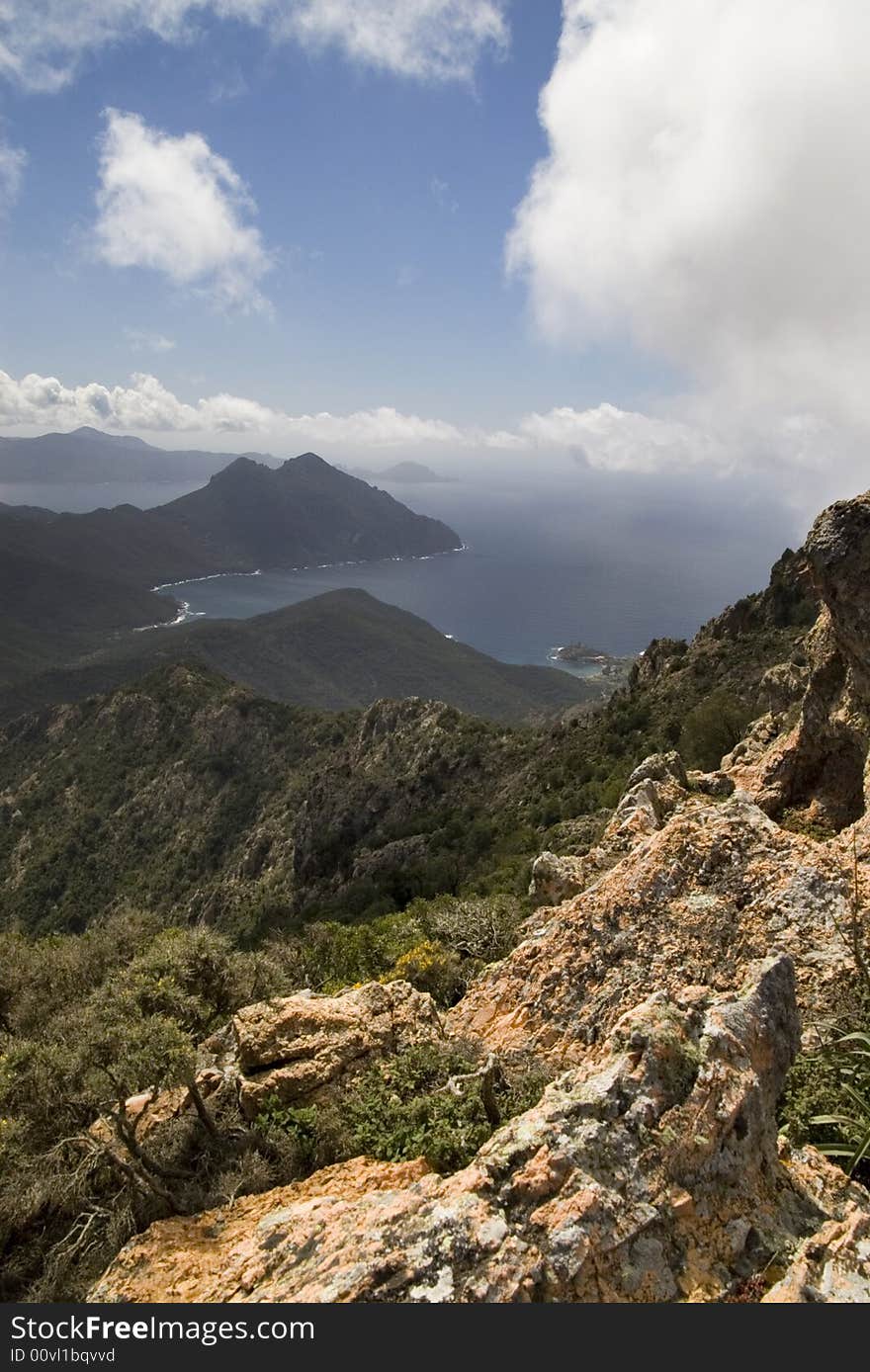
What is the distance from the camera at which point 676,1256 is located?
5730 mm

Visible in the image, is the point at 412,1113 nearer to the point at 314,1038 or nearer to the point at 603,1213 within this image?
the point at 314,1038

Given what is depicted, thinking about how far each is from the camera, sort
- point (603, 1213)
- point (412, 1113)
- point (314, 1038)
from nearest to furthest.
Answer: point (603, 1213)
point (412, 1113)
point (314, 1038)

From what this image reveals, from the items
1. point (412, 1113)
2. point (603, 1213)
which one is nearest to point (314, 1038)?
point (412, 1113)

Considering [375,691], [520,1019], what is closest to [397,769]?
[520,1019]

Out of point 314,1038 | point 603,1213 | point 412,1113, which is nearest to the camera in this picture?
point 603,1213

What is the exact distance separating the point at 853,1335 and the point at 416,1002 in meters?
7.06

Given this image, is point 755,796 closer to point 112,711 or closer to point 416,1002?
point 416,1002

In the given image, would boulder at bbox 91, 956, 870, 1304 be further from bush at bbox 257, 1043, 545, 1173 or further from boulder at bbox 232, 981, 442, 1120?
boulder at bbox 232, 981, 442, 1120

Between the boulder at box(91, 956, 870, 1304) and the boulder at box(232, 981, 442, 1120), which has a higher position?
the boulder at box(91, 956, 870, 1304)

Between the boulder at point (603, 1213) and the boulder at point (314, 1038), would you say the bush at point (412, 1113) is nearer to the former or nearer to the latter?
the boulder at point (314, 1038)

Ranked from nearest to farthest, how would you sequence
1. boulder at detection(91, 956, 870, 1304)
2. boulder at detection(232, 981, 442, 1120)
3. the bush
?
1. boulder at detection(91, 956, 870, 1304)
2. the bush
3. boulder at detection(232, 981, 442, 1120)

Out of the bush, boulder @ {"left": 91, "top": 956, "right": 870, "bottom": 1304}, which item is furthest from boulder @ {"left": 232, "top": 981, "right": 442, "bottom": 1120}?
boulder @ {"left": 91, "top": 956, "right": 870, "bottom": 1304}

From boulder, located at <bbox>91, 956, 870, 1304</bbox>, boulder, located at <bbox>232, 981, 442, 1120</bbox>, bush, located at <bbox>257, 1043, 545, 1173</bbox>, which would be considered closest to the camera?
boulder, located at <bbox>91, 956, 870, 1304</bbox>

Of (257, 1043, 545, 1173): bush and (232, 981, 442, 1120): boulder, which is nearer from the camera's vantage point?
(257, 1043, 545, 1173): bush
